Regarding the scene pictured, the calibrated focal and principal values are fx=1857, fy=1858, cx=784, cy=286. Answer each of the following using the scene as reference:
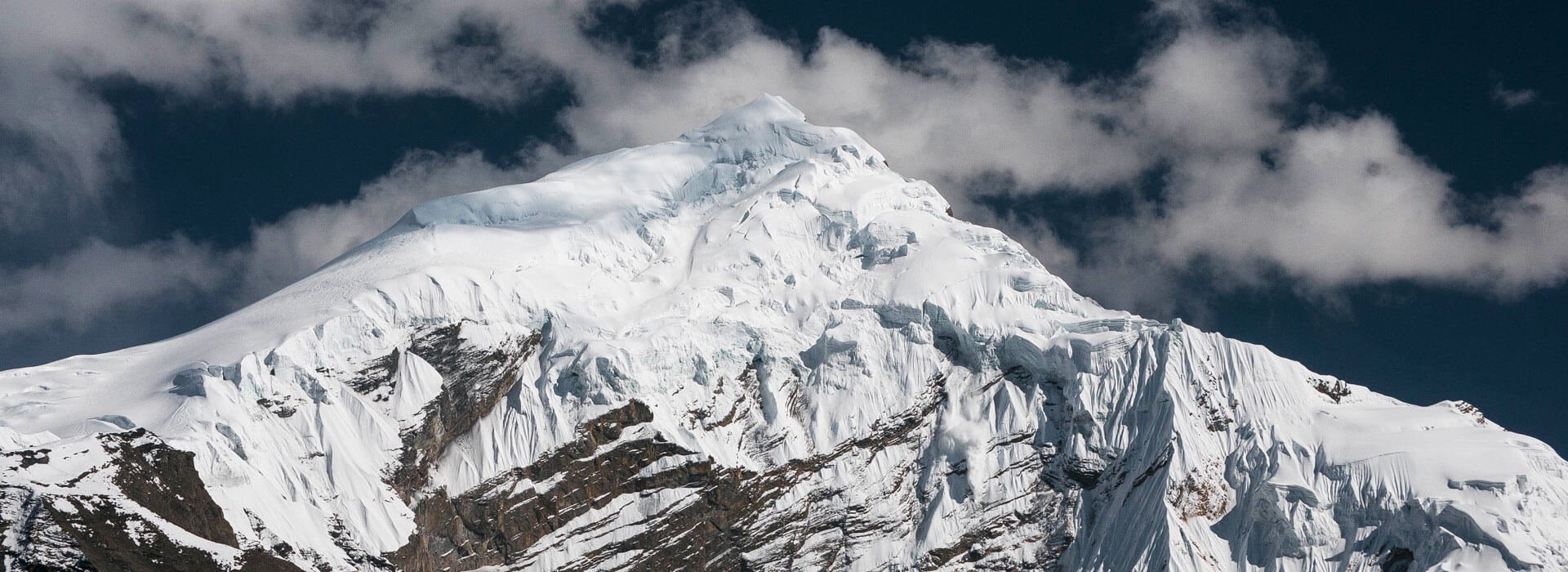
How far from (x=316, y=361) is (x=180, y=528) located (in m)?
29.5

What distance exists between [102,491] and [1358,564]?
12793 centimetres

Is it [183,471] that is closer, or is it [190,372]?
[183,471]

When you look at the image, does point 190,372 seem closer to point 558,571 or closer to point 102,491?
point 102,491

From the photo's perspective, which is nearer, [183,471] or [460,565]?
[183,471]

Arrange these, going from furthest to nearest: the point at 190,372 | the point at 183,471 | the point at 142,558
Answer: the point at 190,372
the point at 183,471
the point at 142,558

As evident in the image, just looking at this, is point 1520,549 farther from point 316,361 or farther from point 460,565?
point 316,361

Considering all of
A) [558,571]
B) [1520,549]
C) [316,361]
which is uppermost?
[316,361]

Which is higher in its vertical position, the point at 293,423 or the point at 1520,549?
the point at 293,423

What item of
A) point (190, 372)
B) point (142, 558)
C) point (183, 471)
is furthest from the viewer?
point (190, 372)

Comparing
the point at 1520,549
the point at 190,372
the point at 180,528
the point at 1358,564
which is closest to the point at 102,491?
the point at 180,528

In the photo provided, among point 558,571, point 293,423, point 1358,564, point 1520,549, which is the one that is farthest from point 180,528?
point 1520,549

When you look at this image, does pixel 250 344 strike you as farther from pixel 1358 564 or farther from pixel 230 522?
pixel 1358 564

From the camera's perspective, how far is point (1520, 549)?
191 meters

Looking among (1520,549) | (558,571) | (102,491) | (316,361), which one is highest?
(316,361)
